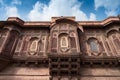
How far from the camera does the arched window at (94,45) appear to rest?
13.4 meters

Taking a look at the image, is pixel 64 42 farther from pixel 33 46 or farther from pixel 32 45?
pixel 32 45

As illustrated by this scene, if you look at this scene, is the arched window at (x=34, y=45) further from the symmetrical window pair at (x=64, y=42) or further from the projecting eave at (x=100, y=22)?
the projecting eave at (x=100, y=22)

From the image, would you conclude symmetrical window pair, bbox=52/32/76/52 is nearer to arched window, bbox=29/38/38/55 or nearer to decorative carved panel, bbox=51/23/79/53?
decorative carved panel, bbox=51/23/79/53

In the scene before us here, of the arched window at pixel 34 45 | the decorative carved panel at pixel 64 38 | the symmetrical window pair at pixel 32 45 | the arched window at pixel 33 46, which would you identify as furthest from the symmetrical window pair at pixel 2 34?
the decorative carved panel at pixel 64 38

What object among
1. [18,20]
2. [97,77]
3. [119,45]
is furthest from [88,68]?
[18,20]

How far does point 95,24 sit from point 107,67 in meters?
4.94

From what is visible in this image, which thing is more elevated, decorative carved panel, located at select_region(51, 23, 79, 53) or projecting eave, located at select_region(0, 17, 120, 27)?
projecting eave, located at select_region(0, 17, 120, 27)

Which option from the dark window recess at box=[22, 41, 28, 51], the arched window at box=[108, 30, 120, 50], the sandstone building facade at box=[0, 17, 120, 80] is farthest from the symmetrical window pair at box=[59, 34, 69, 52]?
the arched window at box=[108, 30, 120, 50]

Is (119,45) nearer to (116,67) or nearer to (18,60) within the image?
(116,67)

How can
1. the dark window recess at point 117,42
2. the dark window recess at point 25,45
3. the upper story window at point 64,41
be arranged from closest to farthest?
the upper story window at point 64,41 < the dark window recess at point 117,42 < the dark window recess at point 25,45

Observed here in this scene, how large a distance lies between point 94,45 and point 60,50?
11.8 ft

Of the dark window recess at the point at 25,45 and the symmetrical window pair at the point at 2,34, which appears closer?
the symmetrical window pair at the point at 2,34

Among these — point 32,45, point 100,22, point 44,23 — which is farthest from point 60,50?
point 100,22

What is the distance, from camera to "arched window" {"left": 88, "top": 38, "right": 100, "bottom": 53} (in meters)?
13.4
